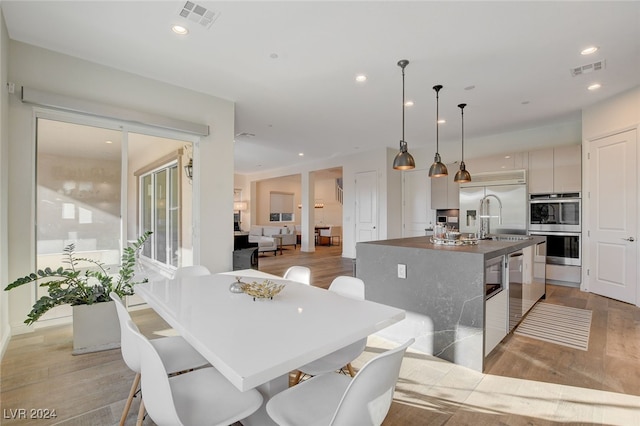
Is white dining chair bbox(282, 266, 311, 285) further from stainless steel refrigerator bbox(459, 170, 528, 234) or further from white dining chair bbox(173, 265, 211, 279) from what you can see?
stainless steel refrigerator bbox(459, 170, 528, 234)

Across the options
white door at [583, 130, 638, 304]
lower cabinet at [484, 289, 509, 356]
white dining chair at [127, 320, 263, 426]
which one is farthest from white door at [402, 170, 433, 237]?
white dining chair at [127, 320, 263, 426]

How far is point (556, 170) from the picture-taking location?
4.97 meters

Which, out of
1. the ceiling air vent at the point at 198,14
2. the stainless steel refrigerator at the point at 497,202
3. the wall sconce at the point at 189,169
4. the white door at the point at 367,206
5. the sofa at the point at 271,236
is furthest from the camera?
the sofa at the point at 271,236

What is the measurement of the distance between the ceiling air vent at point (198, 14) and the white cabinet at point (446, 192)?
5.42 meters

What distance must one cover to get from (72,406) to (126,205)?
93.1 inches

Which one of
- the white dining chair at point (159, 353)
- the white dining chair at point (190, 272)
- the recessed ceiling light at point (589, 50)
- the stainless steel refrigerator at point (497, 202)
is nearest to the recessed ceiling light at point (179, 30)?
the white dining chair at point (190, 272)

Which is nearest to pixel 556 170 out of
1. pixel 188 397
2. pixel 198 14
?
pixel 198 14

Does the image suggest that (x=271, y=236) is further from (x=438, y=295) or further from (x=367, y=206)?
(x=438, y=295)

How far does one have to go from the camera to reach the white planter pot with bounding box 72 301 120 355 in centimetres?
260

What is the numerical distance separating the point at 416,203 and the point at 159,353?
6.58 meters

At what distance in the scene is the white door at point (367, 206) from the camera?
7.52 metres

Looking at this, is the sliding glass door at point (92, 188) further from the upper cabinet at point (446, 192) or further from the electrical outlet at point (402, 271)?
the upper cabinet at point (446, 192)

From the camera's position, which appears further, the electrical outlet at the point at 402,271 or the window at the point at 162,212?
the window at the point at 162,212

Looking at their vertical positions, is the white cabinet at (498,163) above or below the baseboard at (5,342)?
above
